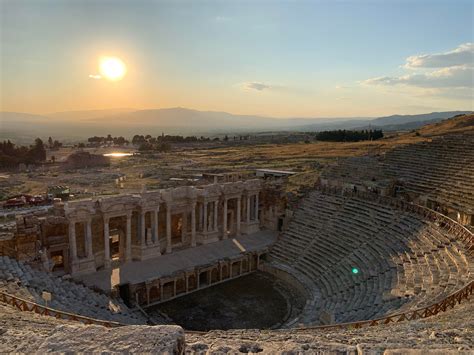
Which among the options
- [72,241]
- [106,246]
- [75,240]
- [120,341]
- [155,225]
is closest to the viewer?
[120,341]

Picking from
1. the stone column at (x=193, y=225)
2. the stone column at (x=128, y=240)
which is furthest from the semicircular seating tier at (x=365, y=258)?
the stone column at (x=128, y=240)

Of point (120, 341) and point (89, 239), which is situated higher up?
point (120, 341)

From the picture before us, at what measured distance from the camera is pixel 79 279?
21.6 meters

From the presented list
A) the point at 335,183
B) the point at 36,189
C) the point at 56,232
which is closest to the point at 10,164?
the point at 36,189

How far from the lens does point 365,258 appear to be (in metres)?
22.4

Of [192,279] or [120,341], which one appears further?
[192,279]

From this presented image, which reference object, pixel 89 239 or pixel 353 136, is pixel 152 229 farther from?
pixel 353 136

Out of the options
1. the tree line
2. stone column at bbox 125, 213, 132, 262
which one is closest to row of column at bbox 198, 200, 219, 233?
stone column at bbox 125, 213, 132, 262

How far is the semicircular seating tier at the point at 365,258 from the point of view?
1655 cm

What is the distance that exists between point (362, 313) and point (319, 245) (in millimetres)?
9352

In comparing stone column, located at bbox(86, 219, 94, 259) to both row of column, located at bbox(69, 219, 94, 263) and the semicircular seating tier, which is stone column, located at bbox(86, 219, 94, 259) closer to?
row of column, located at bbox(69, 219, 94, 263)

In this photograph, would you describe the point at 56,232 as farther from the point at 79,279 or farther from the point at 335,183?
the point at 335,183

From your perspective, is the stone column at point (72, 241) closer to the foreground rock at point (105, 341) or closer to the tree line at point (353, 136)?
the foreground rock at point (105, 341)

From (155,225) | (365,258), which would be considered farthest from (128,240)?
(365,258)
